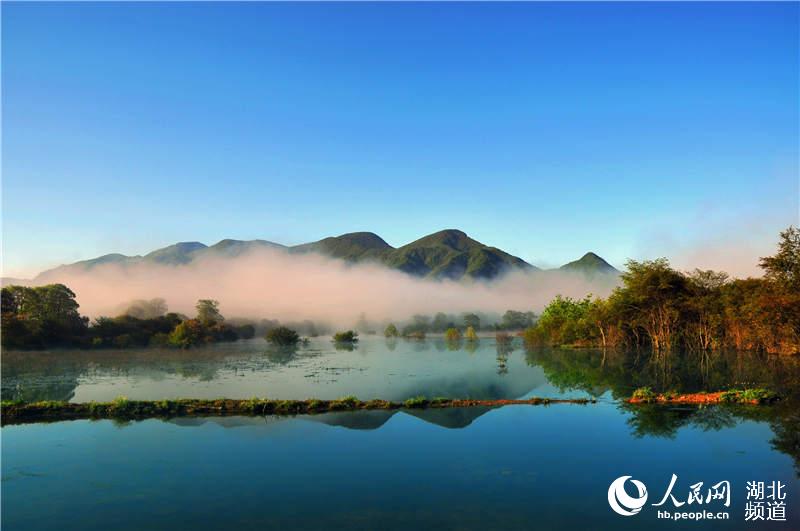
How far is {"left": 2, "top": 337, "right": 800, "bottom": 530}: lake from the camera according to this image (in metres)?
10.8

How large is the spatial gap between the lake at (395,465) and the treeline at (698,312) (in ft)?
79.1

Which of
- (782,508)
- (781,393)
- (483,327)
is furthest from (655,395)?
(483,327)

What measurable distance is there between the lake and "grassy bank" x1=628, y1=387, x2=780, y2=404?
2.57ft

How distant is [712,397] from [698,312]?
140 feet

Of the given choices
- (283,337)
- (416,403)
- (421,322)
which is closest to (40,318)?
(283,337)

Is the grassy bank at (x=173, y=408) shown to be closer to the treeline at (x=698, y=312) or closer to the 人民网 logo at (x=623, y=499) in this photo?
the 人民网 logo at (x=623, y=499)

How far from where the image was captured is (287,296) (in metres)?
172

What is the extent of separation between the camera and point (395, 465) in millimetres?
14234

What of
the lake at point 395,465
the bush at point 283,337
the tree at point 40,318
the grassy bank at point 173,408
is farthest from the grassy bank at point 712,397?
the tree at point 40,318

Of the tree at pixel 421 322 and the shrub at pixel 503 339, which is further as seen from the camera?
the tree at pixel 421 322

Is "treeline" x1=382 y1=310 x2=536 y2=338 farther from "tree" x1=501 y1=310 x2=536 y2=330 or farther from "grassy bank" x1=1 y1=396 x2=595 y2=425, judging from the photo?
"grassy bank" x1=1 y1=396 x2=595 y2=425

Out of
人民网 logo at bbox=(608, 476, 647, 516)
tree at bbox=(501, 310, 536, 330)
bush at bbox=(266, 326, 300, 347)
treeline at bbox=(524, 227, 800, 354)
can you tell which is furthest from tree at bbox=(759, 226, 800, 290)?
tree at bbox=(501, 310, 536, 330)

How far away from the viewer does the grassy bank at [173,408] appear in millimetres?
20797

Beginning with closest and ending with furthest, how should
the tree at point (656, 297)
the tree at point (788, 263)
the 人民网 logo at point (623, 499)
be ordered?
the 人民网 logo at point (623, 499)
the tree at point (788, 263)
the tree at point (656, 297)
